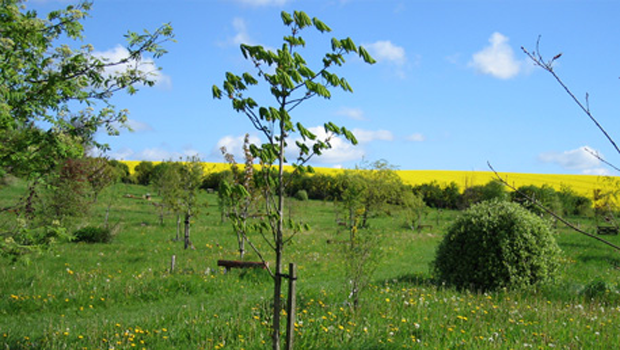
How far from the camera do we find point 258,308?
811 centimetres

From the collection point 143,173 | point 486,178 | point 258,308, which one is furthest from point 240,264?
point 486,178

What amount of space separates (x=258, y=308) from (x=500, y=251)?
6.29 m

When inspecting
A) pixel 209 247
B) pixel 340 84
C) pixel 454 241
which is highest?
pixel 340 84

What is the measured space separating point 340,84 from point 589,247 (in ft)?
73.2

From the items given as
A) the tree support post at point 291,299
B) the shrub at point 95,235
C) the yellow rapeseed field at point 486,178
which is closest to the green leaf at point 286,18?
the tree support post at point 291,299

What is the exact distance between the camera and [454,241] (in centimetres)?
1162

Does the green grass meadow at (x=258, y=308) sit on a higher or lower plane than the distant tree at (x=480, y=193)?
lower

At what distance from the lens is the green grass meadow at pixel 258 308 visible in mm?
6574

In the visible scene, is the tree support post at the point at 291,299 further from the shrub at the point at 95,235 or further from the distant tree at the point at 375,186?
the distant tree at the point at 375,186

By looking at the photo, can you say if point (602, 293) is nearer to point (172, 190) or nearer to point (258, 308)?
point (258, 308)

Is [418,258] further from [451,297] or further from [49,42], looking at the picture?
[49,42]

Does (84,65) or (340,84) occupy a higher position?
(84,65)

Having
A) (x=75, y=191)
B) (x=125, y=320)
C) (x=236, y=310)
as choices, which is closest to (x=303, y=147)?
(x=236, y=310)

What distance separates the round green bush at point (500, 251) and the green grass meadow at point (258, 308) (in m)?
0.54
